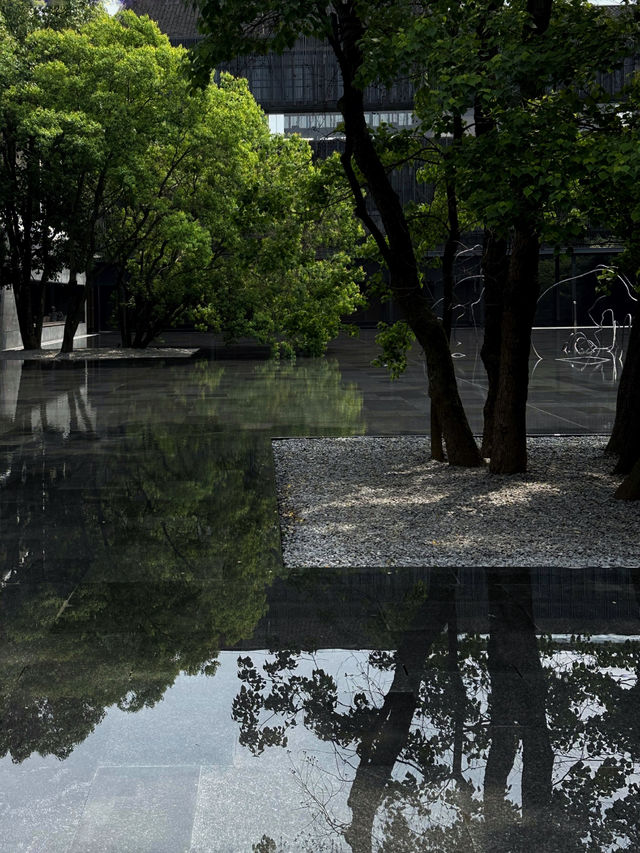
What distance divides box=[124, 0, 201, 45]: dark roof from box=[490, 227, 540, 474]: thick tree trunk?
53.2 metres

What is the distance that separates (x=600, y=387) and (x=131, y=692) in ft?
63.4

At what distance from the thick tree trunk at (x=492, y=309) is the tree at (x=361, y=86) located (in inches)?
25.3

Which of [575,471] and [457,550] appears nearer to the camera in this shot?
[457,550]

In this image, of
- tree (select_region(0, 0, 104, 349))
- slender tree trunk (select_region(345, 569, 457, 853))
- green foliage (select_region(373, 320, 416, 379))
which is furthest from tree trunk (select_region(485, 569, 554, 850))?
tree (select_region(0, 0, 104, 349))

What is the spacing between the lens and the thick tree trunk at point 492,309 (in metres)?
12.3

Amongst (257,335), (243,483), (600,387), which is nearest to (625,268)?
(243,483)

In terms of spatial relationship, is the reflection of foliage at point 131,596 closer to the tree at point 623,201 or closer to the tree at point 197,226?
the tree at point 623,201

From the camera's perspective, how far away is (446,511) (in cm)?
1009

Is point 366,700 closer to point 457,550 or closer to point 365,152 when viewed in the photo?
point 457,550

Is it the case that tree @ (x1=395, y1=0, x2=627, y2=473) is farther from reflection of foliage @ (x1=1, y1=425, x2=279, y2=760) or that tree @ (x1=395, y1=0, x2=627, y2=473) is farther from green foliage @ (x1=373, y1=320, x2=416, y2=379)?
reflection of foliage @ (x1=1, y1=425, x2=279, y2=760)

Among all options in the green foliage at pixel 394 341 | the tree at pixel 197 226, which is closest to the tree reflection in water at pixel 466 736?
the green foliage at pixel 394 341

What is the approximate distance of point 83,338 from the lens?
50.3 metres

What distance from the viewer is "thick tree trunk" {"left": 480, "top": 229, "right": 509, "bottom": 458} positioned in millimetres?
12328

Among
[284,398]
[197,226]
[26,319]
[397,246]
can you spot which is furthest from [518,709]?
[26,319]
